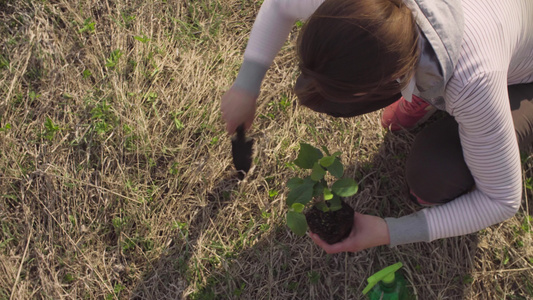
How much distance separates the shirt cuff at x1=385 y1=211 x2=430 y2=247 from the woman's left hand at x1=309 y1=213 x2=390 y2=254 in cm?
2

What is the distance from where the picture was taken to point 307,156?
1240 millimetres

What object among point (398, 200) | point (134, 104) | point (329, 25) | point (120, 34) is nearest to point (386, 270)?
point (398, 200)

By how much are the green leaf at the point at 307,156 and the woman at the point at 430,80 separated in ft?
0.42

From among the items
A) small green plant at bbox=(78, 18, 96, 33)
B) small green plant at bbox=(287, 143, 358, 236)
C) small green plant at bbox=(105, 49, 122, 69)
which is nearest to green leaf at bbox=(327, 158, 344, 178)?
small green plant at bbox=(287, 143, 358, 236)

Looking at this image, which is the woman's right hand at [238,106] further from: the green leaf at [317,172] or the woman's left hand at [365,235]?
the woman's left hand at [365,235]

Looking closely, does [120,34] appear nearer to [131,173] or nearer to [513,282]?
[131,173]

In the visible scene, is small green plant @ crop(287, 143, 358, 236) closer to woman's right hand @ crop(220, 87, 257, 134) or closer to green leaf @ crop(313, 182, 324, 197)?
green leaf @ crop(313, 182, 324, 197)

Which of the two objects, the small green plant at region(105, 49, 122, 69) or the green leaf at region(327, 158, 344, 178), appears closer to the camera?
the green leaf at region(327, 158, 344, 178)

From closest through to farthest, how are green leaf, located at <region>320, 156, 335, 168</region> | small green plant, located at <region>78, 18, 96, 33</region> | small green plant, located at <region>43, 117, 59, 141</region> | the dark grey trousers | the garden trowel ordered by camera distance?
green leaf, located at <region>320, 156, 335, 168</region>, the dark grey trousers, the garden trowel, small green plant, located at <region>43, 117, 59, 141</region>, small green plant, located at <region>78, 18, 96, 33</region>

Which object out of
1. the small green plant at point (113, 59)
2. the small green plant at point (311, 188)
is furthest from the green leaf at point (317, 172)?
the small green plant at point (113, 59)

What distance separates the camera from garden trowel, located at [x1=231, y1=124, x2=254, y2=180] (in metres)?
1.57

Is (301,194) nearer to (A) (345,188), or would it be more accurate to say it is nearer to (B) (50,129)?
(A) (345,188)

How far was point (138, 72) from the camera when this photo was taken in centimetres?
190

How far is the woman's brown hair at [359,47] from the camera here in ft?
2.93
